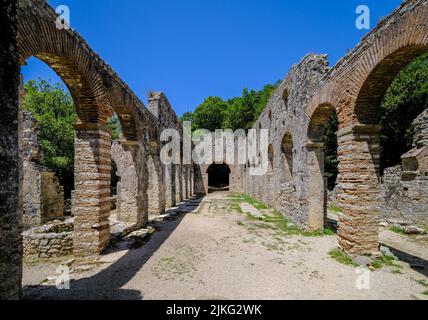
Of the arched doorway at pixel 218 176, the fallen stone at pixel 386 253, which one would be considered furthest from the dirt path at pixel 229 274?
the arched doorway at pixel 218 176

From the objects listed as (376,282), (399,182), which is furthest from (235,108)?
(376,282)

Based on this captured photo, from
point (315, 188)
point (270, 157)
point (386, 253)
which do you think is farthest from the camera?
point (270, 157)

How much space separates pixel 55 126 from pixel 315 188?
652 inches

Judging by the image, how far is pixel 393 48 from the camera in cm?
434

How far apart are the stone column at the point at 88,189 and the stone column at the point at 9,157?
312cm

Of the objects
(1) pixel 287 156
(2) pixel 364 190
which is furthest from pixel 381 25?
(1) pixel 287 156

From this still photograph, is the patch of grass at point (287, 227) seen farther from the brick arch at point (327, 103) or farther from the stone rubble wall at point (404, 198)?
the stone rubble wall at point (404, 198)

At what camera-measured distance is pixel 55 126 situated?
1598 centimetres

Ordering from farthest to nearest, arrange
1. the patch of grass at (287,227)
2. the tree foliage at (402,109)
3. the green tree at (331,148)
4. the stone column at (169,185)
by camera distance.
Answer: the green tree at (331,148)
the tree foliage at (402,109)
the stone column at (169,185)
the patch of grass at (287,227)

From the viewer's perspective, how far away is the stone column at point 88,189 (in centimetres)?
567

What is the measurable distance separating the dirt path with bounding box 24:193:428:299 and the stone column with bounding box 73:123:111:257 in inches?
23.8

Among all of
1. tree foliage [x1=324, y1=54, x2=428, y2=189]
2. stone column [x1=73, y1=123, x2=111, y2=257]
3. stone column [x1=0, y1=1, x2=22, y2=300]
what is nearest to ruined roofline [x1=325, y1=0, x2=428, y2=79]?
stone column [x1=0, y1=1, x2=22, y2=300]

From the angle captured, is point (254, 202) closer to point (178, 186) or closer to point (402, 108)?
point (178, 186)
